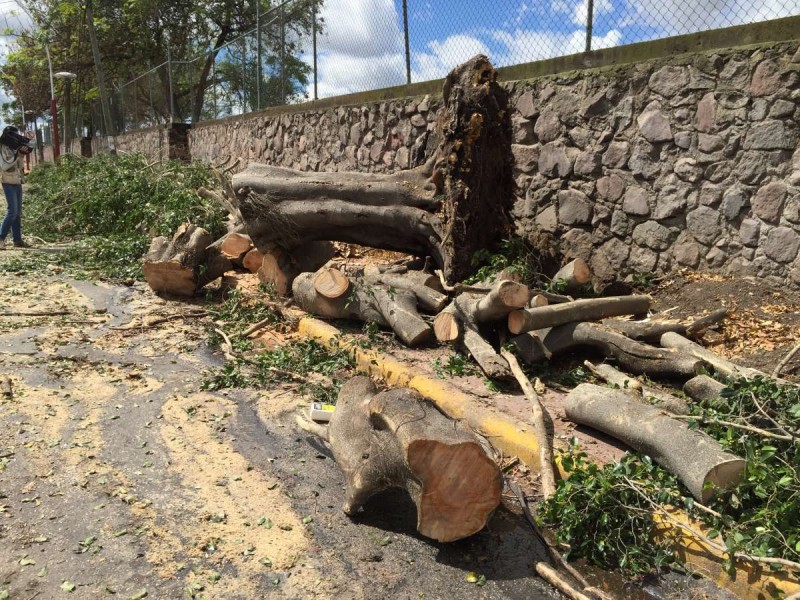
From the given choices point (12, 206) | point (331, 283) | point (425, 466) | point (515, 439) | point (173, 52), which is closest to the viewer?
point (425, 466)

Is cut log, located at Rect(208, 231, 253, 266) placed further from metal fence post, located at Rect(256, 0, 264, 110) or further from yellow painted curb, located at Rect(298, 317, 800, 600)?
metal fence post, located at Rect(256, 0, 264, 110)

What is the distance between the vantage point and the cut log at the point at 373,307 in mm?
5196

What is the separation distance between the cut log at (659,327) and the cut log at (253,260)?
181 inches

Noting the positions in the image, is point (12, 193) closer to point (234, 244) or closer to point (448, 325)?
point (234, 244)

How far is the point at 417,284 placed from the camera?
568 cm

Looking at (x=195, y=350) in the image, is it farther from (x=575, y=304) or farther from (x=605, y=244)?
(x=605, y=244)

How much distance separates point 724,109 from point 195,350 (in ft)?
15.6

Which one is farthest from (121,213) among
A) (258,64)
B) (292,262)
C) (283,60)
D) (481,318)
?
(481,318)

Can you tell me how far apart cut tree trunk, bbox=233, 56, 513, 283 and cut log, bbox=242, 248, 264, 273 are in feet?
3.18

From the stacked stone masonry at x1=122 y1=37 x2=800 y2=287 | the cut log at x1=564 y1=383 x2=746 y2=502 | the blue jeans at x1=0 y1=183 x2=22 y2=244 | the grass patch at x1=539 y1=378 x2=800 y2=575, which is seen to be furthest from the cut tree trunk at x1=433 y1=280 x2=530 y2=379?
the blue jeans at x1=0 y1=183 x2=22 y2=244

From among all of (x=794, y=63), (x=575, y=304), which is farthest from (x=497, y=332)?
(x=794, y=63)

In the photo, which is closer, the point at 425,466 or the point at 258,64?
the point at 425,466

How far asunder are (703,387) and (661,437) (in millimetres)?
765

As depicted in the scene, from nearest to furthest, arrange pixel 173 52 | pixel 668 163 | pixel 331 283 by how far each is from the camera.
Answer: pixel 668 163 < pixel 331 283 < pixel 173 52
